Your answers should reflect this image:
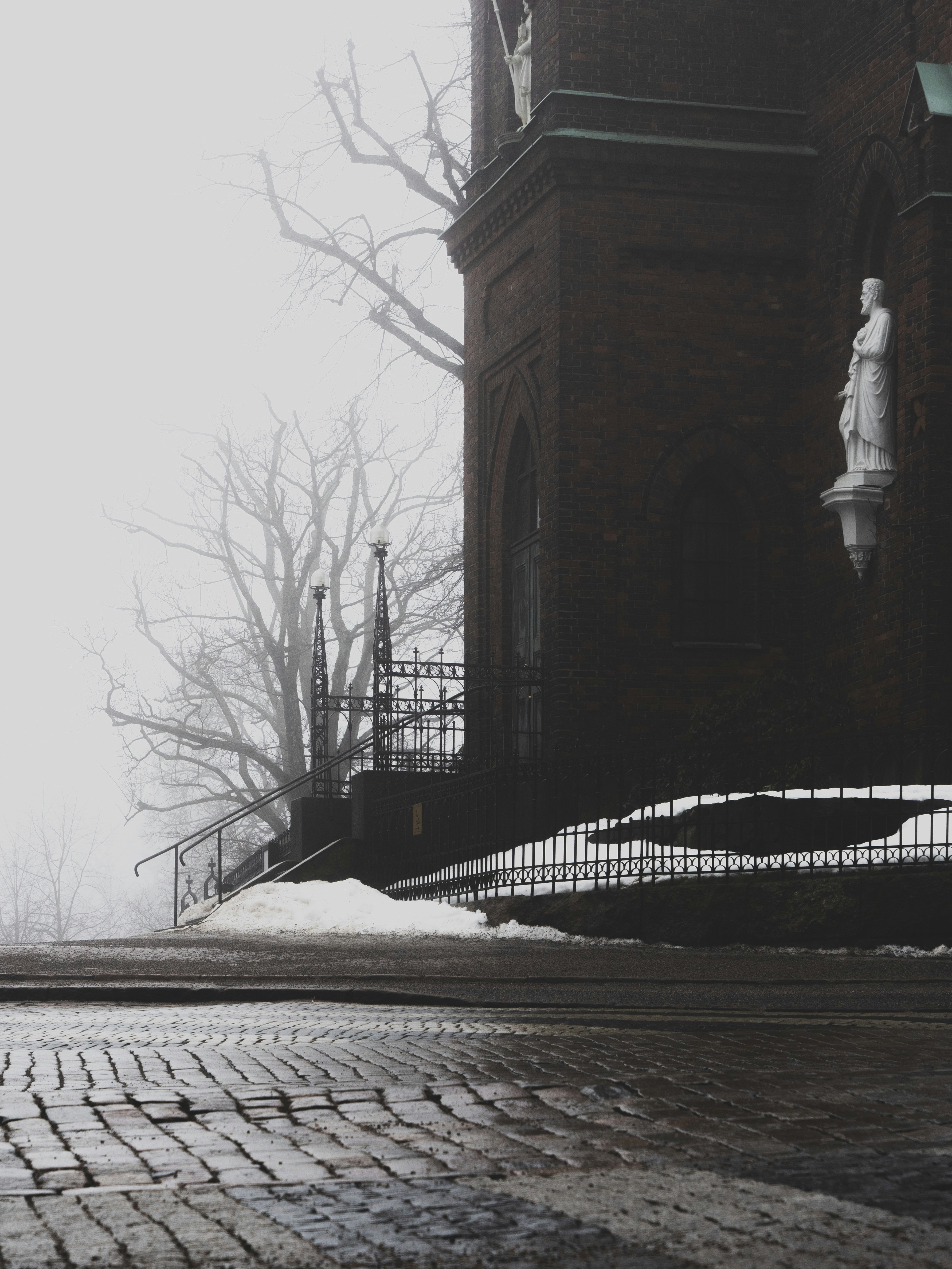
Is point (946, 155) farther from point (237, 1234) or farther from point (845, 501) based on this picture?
point (237, 1234)

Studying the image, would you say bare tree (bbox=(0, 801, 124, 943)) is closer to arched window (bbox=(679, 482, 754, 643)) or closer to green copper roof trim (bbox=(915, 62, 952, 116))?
arched window (bbox=(679, 482, 754, 643))

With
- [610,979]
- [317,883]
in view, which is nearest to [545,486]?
[317,883]

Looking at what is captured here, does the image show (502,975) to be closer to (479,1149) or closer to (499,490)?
(479,1149)

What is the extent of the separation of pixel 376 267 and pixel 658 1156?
29.9m

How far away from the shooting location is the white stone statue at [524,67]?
22.8m

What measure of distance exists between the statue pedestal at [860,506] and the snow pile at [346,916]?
604 centimetres

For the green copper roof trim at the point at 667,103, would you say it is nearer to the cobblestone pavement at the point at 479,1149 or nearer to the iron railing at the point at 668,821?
the iron railing at the point at 668,821

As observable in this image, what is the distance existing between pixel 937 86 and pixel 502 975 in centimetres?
1219

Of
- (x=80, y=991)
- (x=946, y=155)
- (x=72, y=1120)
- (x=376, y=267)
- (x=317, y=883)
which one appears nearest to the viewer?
(x=72, y=1120)

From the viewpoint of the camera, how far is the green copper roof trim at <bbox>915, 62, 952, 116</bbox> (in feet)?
58.2

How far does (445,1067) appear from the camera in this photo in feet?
17.3

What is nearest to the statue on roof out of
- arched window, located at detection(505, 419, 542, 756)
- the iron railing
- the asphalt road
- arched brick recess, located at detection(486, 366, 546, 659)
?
arched brick recess, located at detection(486, 366, 546, 659)

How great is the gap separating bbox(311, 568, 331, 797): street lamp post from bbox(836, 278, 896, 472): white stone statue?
8.82m

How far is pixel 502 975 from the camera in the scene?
959cm
